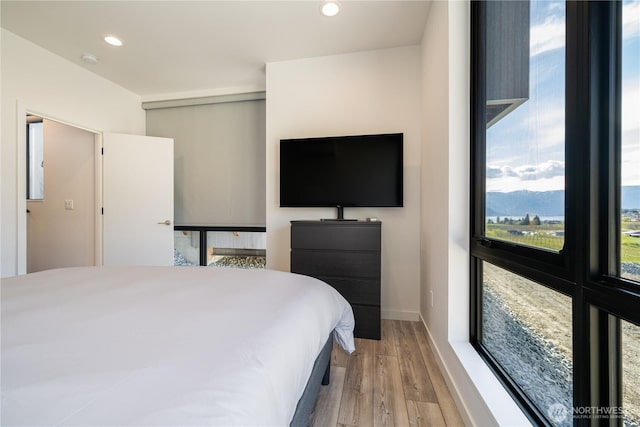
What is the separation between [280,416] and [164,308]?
589 mm

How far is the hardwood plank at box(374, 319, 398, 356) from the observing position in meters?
A: 1.92

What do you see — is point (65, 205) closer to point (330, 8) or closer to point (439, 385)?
point (330, 8)

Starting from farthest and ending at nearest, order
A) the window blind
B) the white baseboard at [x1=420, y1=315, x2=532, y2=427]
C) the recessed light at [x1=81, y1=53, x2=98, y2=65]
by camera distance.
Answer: the window blind → the recessed light at [x1=81, y1=53, x2=98, y2=65] → the white baseboard at [x1=420, y1=315, x2=532, y2=427]

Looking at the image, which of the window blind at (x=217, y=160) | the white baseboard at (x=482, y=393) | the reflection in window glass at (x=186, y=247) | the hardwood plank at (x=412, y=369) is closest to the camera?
the white baseboard at (x=482, y=393)

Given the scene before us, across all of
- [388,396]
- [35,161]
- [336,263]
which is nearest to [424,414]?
[388,396]

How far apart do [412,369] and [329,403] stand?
2.14 feet

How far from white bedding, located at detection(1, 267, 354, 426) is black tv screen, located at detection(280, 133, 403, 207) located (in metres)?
1.40

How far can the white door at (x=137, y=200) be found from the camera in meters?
3.12

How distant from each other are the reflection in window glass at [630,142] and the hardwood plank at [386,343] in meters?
1.55

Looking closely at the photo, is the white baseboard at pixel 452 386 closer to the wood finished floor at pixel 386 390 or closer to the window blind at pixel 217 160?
the wood finished floor at pixel 386 390

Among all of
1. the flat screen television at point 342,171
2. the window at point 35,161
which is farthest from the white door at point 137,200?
the flat screen television at point 342,171

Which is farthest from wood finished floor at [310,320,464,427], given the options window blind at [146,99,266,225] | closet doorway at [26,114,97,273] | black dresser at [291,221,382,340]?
closet doorway at [26,114,97,273]

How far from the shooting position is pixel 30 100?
7.92ft

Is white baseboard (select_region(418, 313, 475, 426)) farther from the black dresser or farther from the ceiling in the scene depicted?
the ceiling
